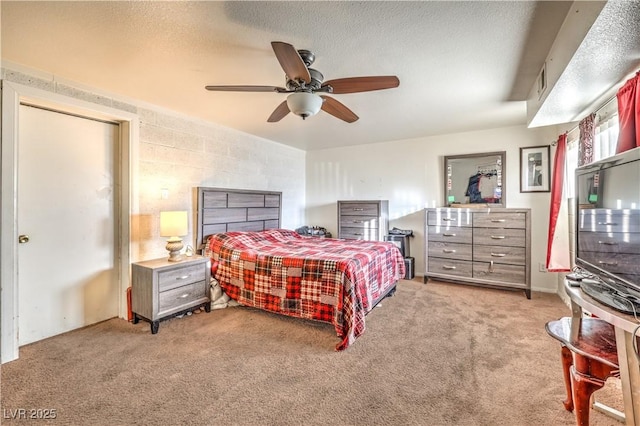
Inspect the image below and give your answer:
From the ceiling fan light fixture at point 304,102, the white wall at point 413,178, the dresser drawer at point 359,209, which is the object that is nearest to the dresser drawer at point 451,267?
the white wall at point 413,178

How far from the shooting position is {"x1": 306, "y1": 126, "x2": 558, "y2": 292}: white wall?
4109 millimetres

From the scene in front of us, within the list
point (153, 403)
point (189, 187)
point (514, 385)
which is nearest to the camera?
point (153, 403)

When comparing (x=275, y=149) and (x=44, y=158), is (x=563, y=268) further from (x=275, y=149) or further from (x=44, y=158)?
(x=44, y=158)

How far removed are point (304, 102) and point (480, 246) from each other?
3.25m

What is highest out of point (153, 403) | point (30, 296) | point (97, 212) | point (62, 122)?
point (62, 122)

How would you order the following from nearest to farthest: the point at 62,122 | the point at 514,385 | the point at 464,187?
1. the point at 514,385
2. the point at 62,122
3. the point at 464,187

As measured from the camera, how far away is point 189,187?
369cm

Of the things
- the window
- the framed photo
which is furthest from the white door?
the framed photo

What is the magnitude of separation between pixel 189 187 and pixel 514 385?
3.79 metres

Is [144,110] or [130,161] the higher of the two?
[144,110]

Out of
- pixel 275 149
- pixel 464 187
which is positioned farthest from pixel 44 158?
pixel 464 187

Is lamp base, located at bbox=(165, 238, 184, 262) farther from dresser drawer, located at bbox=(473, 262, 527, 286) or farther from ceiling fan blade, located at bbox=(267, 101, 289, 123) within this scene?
dresser drawer, located at bbox=(473, 262, 527, 286)

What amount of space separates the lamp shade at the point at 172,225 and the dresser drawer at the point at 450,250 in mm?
3430

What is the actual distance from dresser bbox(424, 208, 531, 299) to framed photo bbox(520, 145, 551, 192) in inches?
26.9
